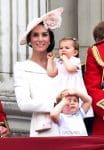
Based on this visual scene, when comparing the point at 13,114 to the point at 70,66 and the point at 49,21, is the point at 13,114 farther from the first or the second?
the point at 70,66

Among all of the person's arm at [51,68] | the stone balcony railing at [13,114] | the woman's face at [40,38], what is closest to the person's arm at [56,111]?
the person's arm at [51,68]

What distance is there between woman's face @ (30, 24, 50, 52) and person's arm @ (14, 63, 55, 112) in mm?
187

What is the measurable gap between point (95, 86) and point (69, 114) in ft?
0.97

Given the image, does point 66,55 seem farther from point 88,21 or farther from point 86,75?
point 88,21

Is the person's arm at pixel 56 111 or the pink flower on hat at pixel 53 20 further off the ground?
the pink flower on hat at pixel 53 20

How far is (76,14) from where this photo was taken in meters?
7.12

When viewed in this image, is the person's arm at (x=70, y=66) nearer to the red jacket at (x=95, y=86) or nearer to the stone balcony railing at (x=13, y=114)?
the red jacket at (x=95, y=86)

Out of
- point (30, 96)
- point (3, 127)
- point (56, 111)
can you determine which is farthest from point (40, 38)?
point (3, 127)

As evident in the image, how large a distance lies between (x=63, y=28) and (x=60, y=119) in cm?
277

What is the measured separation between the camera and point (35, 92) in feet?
14.6

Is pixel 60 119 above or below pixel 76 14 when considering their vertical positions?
below

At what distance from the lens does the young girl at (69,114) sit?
172 inches

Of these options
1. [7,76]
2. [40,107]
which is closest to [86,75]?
[40,107]

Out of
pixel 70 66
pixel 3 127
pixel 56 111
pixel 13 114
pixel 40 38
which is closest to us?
pixel 56 111
